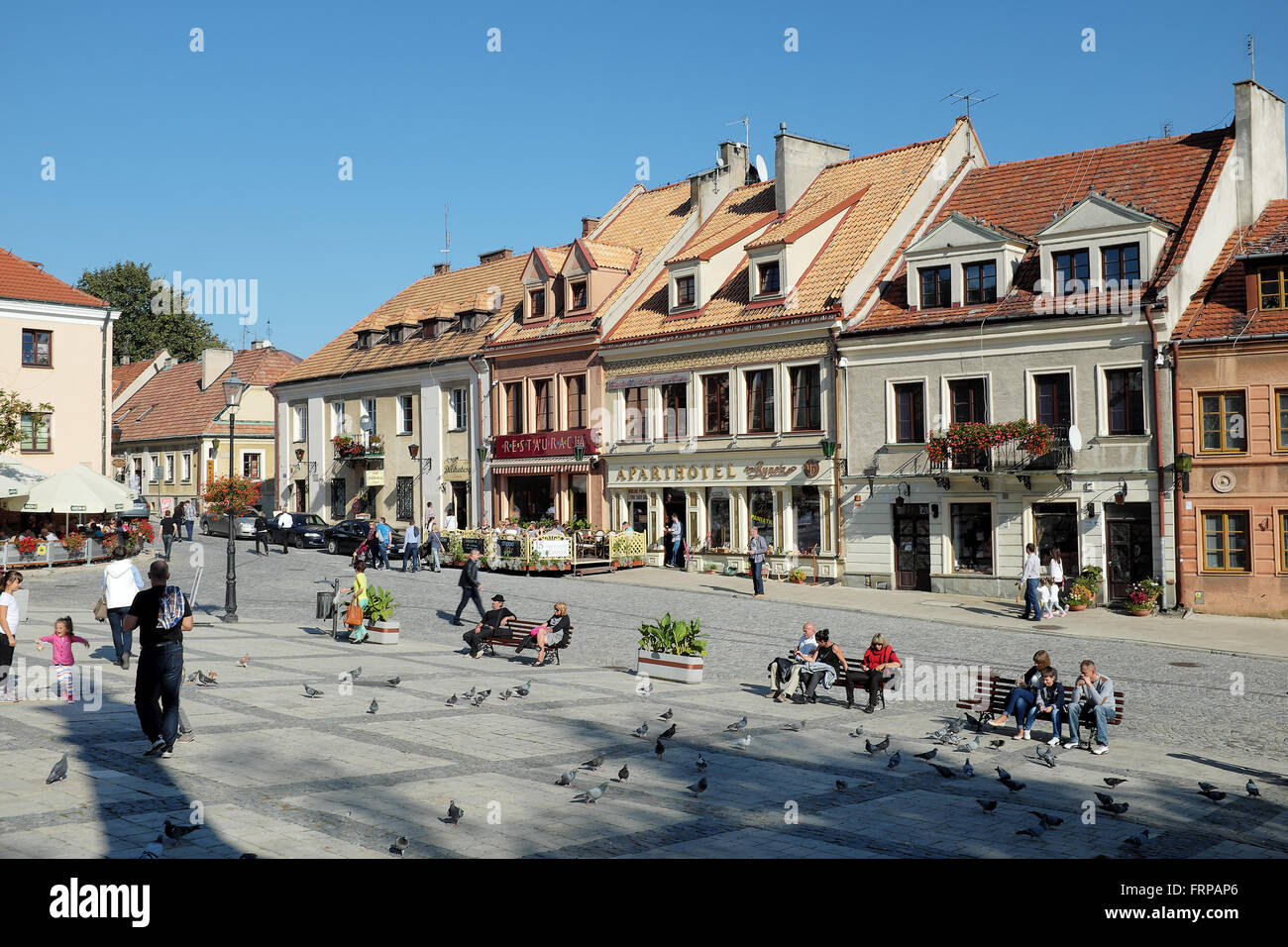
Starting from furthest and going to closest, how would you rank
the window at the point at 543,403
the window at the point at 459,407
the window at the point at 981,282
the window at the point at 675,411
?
the window at the point at 459,407 < the window at the point at 543,403 < the window at the point at 675,411 < the window at the point at 981,282

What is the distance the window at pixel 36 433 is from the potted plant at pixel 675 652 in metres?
29.1

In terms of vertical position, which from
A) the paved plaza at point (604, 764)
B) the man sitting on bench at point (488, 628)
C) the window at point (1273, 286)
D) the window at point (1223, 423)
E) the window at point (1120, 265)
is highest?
the window at point (1120, 265)

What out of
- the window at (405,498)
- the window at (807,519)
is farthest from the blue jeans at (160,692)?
the window at (405,498)

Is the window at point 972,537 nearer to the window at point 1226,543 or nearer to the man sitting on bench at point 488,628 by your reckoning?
the window at point 1226,543

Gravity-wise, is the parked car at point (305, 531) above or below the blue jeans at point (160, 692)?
above

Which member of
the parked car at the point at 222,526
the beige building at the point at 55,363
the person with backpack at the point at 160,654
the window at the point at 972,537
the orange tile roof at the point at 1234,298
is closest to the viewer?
the person with backpack at the point at 160,654

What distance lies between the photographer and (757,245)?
1407 inches

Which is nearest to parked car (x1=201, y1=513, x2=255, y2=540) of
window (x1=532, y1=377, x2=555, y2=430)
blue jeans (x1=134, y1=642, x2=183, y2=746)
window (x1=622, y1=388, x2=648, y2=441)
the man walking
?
window (x1=532, y1=377, x2=555, y2=430)

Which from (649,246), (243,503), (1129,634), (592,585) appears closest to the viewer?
(1129,634)

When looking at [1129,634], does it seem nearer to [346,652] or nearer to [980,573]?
[980,573]

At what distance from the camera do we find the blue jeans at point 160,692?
11789 mm
